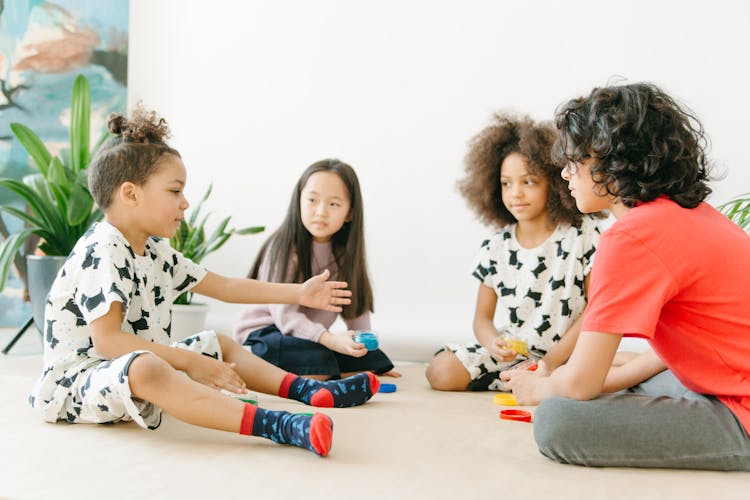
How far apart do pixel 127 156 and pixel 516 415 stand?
97cm

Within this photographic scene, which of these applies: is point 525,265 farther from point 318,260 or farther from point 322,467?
point 322,467

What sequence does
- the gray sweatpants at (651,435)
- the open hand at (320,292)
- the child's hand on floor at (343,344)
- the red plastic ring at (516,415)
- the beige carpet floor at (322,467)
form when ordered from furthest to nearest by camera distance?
the child's hand on floor at (343,344)
the open hand at (320,292)
the red plastic ring at (516,415)
the gray sweatpants at (651,435)
the beige carpet floor at (322,467)

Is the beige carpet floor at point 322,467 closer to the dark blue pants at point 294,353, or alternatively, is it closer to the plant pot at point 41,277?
the dark blue pants at point 294,353

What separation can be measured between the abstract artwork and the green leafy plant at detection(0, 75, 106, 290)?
260 mm

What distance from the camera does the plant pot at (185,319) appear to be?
7.91 ft

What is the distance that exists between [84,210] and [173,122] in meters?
0.86

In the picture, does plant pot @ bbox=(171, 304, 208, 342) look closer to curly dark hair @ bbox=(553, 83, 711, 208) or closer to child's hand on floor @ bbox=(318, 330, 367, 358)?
child's hand on floor @ bbox=(318, 330, 367, 358)

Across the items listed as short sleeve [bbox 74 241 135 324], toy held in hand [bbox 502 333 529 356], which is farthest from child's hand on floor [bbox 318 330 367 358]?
short sleeve [bbox 74 241 135 324]

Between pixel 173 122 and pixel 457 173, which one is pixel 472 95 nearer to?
pixel 457 173

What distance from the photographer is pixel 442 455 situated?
4.13 ft

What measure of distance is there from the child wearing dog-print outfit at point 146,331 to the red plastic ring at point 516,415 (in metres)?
0.28

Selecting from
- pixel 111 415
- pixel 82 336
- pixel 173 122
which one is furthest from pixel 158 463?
pixel 173 122

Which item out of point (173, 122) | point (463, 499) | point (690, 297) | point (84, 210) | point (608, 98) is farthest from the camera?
point (173, 122)

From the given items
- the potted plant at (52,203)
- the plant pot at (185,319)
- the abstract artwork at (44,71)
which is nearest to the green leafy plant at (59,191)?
the potted plant at (52,203)
